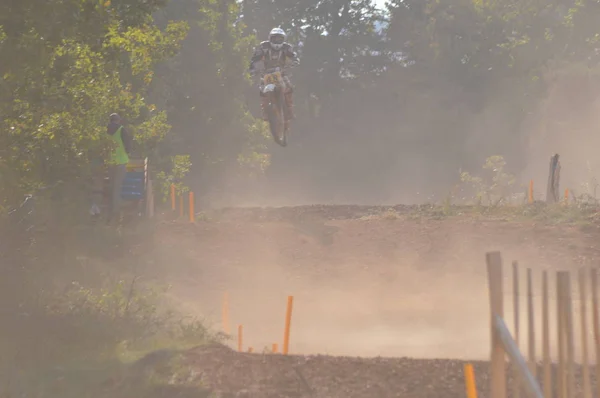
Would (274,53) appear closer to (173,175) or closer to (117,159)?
(117,159)

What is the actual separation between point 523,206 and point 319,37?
5583 centimetres

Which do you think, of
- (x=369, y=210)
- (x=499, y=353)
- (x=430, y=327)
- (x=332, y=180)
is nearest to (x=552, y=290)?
(x=430, y=327)

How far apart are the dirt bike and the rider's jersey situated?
0.61 ft

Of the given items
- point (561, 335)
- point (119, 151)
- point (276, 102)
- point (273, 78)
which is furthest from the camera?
point (119, 151)

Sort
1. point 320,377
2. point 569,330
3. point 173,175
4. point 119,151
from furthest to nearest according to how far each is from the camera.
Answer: point 173,175, point 119,151, point 320,377, point 569,330

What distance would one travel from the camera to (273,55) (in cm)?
2034

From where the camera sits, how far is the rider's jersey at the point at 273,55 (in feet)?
66.6

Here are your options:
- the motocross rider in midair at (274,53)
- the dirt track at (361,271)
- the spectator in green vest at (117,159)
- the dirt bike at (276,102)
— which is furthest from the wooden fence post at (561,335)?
the spectator in green vest at (117,159)

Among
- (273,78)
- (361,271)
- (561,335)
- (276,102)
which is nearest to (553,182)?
(361,271)

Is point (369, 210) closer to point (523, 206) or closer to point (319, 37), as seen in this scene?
point (523, 206)

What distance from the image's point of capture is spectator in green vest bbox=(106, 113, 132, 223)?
21734mm

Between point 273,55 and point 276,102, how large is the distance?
1.10 metres

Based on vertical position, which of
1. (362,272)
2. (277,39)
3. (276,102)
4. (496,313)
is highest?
(277,39)

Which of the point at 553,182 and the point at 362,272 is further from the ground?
the point at 553,182
